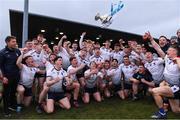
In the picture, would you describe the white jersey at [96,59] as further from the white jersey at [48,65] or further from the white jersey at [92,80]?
the white jersey at [48,65]

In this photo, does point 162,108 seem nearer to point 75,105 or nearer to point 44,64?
point 75,105

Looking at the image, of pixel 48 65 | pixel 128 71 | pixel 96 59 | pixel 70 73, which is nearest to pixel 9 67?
pixel 48 65

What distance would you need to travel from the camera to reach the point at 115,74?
12070 mm

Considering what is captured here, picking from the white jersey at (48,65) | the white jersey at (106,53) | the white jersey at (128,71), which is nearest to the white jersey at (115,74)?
the white jersey at (128,71)

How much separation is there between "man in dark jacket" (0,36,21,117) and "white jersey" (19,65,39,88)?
12.1 inches

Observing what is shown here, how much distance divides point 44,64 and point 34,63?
1.44 ft

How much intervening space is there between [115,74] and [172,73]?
112 inches

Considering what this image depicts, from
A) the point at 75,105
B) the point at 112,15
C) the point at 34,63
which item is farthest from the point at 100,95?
the point at 112,15

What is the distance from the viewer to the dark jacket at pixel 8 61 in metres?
10.2

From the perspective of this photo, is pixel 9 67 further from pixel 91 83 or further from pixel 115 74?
pixel 115 74

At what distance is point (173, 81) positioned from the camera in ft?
31.2

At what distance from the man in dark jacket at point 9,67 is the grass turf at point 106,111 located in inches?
21.2

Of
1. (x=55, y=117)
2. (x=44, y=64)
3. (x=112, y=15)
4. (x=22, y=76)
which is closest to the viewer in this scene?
(x=55, y=117)

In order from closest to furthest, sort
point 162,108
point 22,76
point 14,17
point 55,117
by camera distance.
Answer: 1. point 162,108
2. point 55,117
3. point 22,76
4. point 14,17
